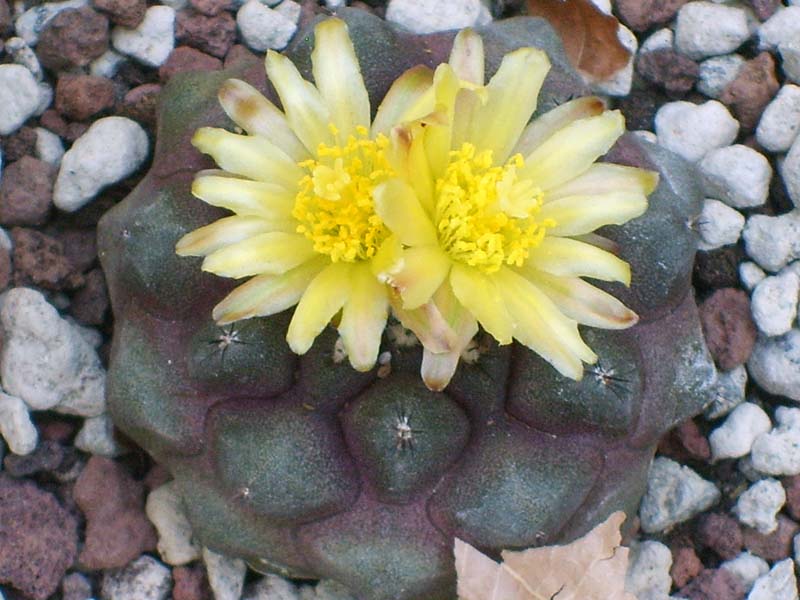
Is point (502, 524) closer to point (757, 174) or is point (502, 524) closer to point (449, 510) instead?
point (449, 510)

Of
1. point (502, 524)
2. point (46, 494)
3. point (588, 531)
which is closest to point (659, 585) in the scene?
point (588, 531)

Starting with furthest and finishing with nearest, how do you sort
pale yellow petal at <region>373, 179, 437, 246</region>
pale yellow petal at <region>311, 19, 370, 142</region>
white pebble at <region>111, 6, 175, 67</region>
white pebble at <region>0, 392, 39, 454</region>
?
white pebble at <region>111, 6, 175, 67</region>
white pebble at <region>0, 392, 39, 454</region>
pale yellow petal at <region>311, 19, 370, 142</region>
pale yellow petal at <region>373, 179, 437, 246</region>

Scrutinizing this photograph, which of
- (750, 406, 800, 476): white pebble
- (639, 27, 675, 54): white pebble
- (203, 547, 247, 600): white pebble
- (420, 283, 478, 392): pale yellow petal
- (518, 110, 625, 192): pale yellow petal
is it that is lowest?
(203, 547, 247, 600): white pebble

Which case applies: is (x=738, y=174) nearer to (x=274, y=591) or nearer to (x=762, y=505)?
(x=762, y=505)

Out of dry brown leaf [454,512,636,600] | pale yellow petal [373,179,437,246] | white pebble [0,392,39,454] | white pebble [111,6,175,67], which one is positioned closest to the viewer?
pale yellow petal [373,179,437,246]

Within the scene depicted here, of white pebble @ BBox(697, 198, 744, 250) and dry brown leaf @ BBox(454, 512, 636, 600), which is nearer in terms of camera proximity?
dry brown leaf @ BBox(454, 512, 636, 600)

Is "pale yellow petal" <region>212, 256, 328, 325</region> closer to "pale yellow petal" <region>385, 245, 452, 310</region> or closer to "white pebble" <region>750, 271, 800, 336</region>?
"pale yellow petal" <region>385, 245, 452, 310</region>

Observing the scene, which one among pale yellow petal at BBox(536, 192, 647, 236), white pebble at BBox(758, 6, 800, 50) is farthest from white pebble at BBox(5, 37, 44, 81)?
white pebble at BBox(758, 6, 800, 50)
